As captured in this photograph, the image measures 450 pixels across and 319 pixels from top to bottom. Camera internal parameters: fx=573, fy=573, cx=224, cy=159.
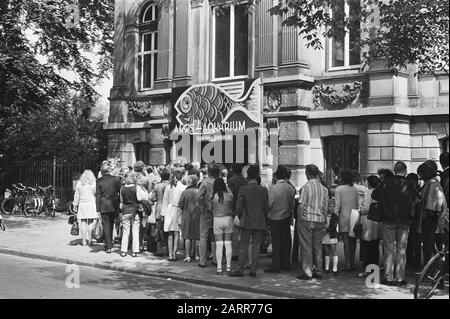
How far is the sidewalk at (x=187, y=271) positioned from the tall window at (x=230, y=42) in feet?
25.2

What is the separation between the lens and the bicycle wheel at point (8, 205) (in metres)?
24.3

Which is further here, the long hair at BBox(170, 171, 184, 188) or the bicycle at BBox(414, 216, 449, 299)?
the long hair at BBox(170, 171, 184, 188)

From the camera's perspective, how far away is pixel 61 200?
24.9m

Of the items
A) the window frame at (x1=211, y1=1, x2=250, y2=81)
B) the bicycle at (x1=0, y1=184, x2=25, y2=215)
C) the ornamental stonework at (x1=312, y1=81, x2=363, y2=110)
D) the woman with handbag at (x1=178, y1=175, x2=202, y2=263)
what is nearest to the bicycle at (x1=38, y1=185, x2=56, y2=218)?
the bicycle at (x1=0, y1=184, x2=25, y2=215)

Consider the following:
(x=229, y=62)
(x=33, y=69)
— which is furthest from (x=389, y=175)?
(x=33, y=69)

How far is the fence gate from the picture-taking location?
976 inches

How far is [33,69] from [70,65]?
4.02m

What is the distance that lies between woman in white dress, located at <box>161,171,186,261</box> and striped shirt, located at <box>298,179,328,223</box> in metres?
3.13

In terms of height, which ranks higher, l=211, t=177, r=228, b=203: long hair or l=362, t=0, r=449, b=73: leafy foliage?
l=362, t=0, r=449, b=73: leafy foliage

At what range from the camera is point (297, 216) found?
10.5 metres

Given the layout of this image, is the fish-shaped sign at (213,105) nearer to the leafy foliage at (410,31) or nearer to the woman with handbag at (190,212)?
the woman with handbag at (190,212)

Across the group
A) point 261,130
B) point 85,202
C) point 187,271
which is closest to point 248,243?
point 187,271

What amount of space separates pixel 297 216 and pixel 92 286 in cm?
381

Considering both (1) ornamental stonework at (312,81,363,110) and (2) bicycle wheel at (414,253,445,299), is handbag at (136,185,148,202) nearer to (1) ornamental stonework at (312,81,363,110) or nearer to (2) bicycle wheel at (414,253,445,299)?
(2) bicycle wheel at (414,253,445,299)
